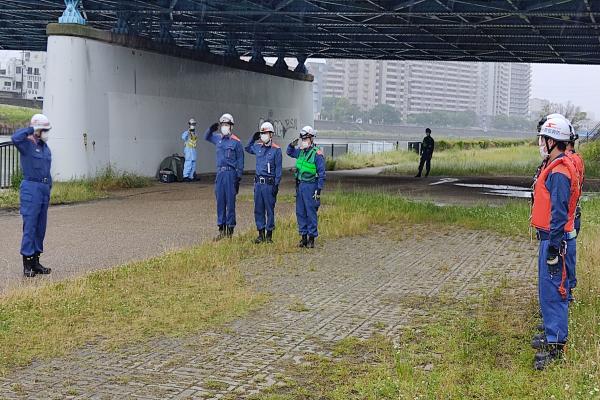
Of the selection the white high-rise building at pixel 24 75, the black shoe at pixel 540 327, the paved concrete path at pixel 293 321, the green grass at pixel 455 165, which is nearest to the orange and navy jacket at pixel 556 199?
the black shoe at pixel 540 327

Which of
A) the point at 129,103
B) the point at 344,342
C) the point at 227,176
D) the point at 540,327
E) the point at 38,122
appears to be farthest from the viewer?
the point at 129,103

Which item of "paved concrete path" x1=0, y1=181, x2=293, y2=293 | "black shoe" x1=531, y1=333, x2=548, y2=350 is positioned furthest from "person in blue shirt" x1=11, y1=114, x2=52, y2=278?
"black shoe" x1=531, y1=333, x2=548, y2=350

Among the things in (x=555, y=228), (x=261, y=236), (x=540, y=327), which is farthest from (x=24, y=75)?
(x=555, y=228)

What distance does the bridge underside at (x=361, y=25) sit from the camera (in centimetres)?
2425

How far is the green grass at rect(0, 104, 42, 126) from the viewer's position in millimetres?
62406

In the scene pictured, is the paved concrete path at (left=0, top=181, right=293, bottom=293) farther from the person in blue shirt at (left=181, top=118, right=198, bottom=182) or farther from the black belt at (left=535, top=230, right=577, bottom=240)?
the black belt at (left=535, top=230, right=577, bottom=240)

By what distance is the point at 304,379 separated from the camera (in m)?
6.16

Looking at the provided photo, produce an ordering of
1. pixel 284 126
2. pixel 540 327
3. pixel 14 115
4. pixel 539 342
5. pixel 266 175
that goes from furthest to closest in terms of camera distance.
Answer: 1. pixel 14 115
2. pixel 284 126
3. pixel 266 175
4. pixel 540 327
5. pixel 539 342

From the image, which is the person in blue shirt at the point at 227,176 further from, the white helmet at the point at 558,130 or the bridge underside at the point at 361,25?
the bridge underside at the point at 361,25

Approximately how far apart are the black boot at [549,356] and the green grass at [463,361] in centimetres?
7

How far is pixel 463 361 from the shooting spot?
6.48 m

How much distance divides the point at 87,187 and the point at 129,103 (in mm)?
4472

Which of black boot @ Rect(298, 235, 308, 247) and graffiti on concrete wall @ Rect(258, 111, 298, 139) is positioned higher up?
graffiti on concrete wall @ Rect(258, 111, 298, 139)

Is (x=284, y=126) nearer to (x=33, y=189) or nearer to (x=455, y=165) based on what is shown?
(x=455, y=165)
